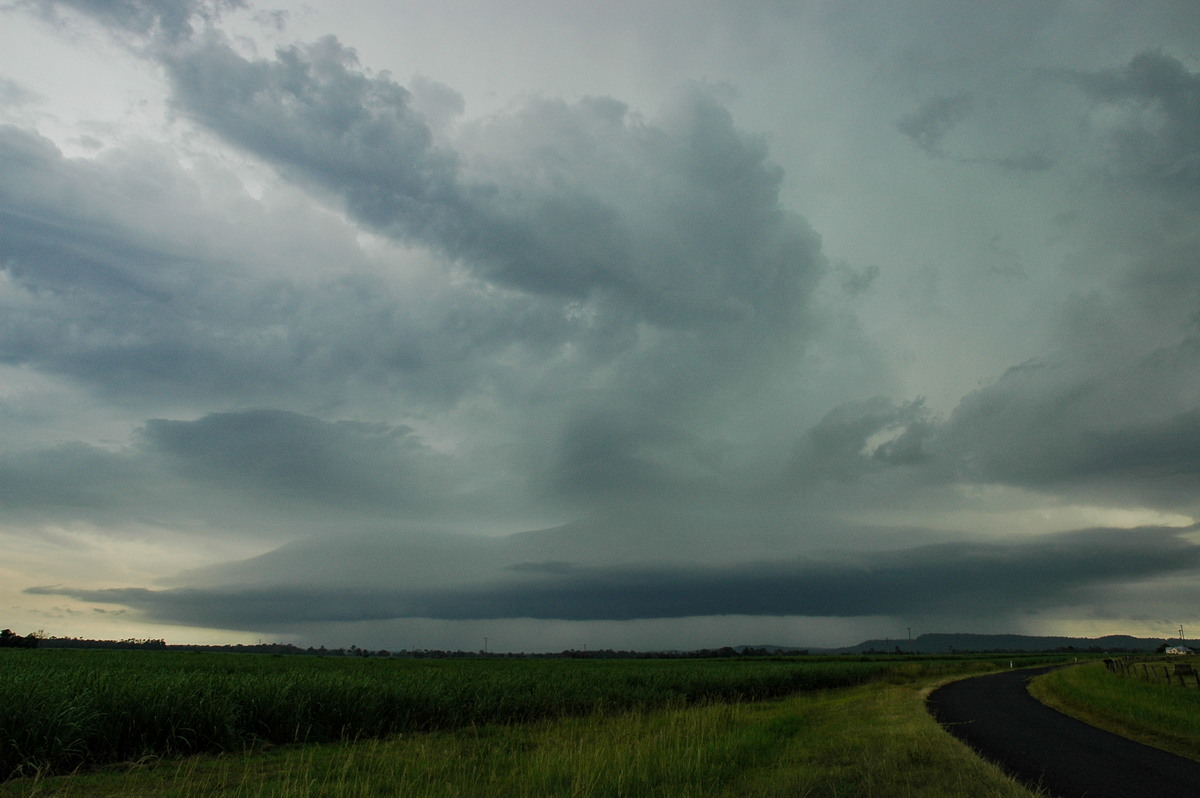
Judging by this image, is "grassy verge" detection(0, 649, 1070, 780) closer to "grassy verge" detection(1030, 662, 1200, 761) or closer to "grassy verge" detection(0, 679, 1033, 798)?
"grassy verge" detection(0, 679, 1033, 798)

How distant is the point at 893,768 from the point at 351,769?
10077 mm

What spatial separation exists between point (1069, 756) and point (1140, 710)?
1161 centimetres

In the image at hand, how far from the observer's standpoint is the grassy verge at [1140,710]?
2014cm

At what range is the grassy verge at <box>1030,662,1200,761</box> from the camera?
793 inches

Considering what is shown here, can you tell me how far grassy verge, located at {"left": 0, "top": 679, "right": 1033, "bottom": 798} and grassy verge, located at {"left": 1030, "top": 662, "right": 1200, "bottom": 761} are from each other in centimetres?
811

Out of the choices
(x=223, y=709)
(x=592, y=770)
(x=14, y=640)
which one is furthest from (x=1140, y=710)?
(x=14, y=640)

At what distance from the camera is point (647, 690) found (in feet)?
109

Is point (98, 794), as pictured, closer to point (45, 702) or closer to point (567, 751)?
point (45, 702)

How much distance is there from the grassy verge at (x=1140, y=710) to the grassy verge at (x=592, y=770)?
26.6 ft

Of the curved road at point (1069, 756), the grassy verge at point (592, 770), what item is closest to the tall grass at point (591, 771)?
the grassy verge at point (592, 770)

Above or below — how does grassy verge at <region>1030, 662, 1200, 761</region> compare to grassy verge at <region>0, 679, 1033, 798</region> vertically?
below

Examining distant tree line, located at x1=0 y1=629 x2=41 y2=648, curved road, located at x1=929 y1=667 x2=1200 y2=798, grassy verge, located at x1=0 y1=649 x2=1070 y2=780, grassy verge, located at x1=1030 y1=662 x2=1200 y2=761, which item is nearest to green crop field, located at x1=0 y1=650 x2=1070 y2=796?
grassy verge, located at x1=0 y1=649 x2=1070 y2=780

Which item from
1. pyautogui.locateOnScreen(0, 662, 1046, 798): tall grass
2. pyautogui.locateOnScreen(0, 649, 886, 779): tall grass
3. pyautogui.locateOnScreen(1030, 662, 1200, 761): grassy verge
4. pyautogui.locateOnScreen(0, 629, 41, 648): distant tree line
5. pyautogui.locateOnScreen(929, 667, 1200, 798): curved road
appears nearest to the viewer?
pyautogui.locateOnScreen(0, 662, 1046, 798): tall grass

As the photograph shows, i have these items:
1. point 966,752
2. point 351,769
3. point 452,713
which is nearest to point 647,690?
point 452,713
